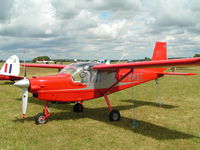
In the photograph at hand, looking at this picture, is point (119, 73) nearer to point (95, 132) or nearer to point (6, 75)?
point (95, 132)

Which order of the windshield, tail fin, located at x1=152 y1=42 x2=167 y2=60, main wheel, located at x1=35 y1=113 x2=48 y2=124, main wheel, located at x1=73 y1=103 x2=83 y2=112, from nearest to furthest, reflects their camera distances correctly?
main wheel, located at x1=35 y1=113 x2=48 y2=124
the windshield
main wheel, located at x1=73 y1=103 x2=83 y2=112
tail fin, located at x1=152 y1=42 x2=167 y2=60

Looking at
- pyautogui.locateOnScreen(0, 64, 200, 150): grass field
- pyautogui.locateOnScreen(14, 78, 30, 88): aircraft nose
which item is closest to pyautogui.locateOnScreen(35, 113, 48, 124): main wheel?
pyautogui.locateOnScreen(0, 64, 200, 150): grass field

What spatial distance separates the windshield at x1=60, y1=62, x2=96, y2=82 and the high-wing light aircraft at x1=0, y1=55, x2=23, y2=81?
12646mm

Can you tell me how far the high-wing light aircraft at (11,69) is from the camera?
18312mm

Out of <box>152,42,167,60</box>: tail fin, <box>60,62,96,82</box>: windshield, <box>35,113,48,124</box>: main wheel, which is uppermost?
<box>152,42,167,60</box>: tail fin

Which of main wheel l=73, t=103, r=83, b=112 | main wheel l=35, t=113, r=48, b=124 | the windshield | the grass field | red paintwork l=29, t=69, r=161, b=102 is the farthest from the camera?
main wheel l=73, t=103, r=83, b=112

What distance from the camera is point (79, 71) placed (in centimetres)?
740

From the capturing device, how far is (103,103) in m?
11.2

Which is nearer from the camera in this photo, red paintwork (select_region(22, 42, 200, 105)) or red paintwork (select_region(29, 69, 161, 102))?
red paintwork (select_region(22, 42, 200, 105))

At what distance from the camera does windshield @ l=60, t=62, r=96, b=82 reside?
24.1 feet

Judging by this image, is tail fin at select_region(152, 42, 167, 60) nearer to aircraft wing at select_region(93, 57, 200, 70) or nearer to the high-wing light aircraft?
aircraft wing at select_region(93, 57, 200, 70)

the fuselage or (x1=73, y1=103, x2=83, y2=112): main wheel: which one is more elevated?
the fuselage

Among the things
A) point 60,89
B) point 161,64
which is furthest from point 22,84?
point 161,64

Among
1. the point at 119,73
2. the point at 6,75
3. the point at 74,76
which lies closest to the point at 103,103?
the point at 119,73
